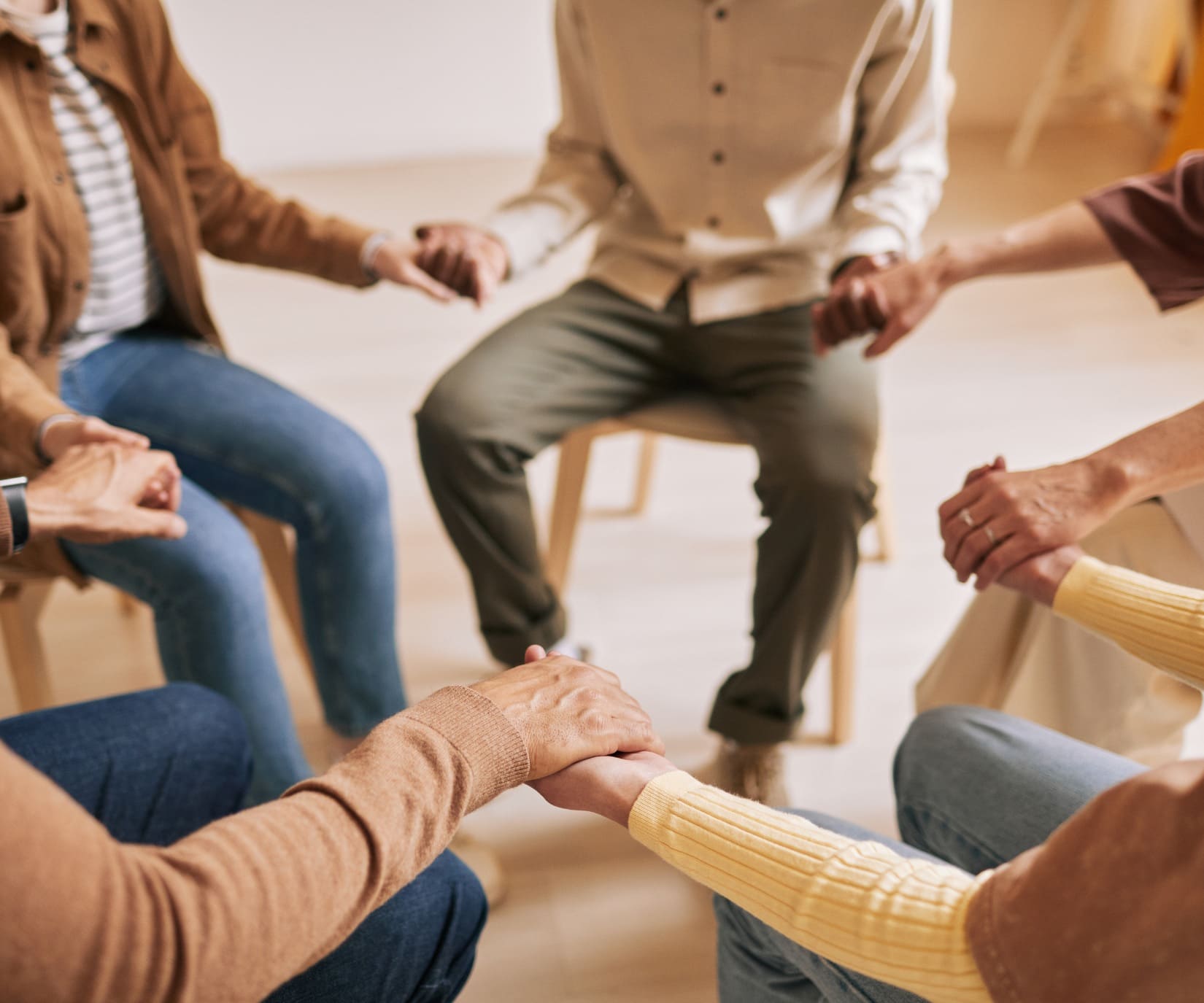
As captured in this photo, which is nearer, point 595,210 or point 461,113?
point 595,210

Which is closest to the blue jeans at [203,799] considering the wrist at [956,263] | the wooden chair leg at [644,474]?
the wrist at [956,263]

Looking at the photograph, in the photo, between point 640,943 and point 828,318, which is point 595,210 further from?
point 640,943

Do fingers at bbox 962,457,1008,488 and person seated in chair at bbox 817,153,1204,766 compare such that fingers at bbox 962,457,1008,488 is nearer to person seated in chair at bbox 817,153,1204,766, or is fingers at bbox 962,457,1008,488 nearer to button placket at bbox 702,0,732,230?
person seated in chair at bbox 817,153,1204,766

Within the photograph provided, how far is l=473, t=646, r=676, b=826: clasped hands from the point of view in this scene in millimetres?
882

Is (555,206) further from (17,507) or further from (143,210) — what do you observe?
(17,507)

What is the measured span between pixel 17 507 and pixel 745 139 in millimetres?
1018

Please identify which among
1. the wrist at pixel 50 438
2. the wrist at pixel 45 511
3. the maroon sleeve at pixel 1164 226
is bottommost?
the wrist at pixel 45 511

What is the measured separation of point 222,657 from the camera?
4.33ft

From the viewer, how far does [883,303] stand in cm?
142

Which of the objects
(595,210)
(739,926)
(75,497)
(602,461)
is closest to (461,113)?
(602,461)

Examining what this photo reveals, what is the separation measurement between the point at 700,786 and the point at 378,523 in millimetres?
742

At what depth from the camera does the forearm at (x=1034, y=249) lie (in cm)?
138

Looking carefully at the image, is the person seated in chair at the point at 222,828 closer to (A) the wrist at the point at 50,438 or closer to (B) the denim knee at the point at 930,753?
(A) the wrist at the point at 50,438

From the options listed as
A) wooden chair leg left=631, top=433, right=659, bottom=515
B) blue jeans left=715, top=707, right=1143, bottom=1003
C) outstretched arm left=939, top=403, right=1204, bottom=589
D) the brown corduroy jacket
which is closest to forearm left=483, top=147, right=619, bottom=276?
the brown corduroy jacket
